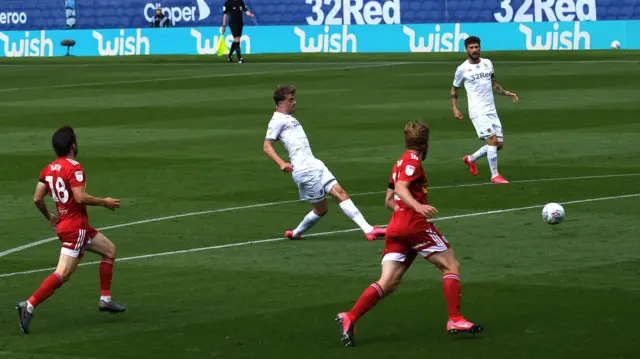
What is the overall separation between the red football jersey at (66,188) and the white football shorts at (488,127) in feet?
32.7

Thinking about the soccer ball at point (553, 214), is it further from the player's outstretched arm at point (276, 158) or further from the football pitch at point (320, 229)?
the player's outstretched arm at point (276, 158)

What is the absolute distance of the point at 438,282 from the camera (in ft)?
41.7

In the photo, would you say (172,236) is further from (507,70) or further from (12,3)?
(12,3)

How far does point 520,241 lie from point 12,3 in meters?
46.8

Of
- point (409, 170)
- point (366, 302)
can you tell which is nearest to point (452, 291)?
point (366, 302)

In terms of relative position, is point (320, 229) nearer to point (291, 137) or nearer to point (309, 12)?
point (291, 137)

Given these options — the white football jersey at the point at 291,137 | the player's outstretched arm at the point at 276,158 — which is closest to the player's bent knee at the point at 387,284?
the player's outstretched arm at the point at 276,158

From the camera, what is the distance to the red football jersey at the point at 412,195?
10.3 meters

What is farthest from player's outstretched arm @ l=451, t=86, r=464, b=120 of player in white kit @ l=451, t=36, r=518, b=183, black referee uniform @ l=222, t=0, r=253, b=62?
black referee uniform @ l=222, t=0, r=253, b=62

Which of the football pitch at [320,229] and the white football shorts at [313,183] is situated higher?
the white football shorts at [313,183]

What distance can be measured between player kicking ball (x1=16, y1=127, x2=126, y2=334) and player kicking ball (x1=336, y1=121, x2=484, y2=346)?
2.14 metres

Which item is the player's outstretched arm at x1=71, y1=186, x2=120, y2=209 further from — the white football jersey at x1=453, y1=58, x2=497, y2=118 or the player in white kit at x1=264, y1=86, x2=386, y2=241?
the white football jersey at x1=453, y1=58, x2=497, y2=118

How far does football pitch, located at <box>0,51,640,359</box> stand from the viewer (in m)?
10.8

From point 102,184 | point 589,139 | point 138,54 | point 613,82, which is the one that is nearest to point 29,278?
point 102,184
